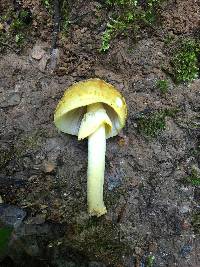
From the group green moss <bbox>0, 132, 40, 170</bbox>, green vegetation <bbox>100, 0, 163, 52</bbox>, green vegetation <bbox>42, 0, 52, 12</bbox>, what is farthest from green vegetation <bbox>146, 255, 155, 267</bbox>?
green vegetation <bbox>42, 0, 52, 12</bbox>

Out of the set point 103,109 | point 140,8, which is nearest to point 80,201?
point 103,109

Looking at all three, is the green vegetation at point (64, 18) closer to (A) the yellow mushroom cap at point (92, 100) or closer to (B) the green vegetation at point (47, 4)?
(B) the green vegetation at point (47, 4)

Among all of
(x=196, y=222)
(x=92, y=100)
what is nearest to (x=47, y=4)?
(x=92, y=100)

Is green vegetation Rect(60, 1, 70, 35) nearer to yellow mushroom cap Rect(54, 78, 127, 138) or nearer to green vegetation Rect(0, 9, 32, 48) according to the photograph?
green vegetation Rect(0, 9, 32, 48)

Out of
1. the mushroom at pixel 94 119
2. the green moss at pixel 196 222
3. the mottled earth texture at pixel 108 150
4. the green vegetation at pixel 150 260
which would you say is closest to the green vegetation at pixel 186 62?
the mottled earth texture at pixel 108 150

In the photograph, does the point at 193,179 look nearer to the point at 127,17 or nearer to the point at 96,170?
the point at 96,170

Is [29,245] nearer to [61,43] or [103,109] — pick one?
[103,109]

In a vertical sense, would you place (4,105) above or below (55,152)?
above
